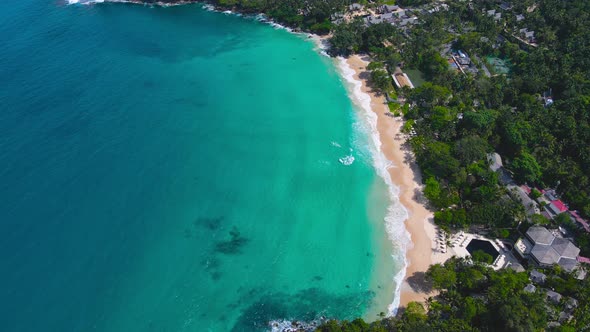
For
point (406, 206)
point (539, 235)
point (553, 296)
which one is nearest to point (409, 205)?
point (406, 206)

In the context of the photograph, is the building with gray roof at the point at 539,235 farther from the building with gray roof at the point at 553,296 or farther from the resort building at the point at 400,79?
the resort building at the point at 400,79

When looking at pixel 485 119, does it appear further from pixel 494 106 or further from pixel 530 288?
pixel 530 288

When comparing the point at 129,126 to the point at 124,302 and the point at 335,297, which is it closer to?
the point at 124,302

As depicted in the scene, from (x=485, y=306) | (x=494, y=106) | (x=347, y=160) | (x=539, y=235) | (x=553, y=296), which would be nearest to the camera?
(x=485, y=306)

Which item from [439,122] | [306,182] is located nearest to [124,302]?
[306,182]

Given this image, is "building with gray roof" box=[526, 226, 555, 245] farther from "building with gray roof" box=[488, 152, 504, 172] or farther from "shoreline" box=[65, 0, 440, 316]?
"building with gray roof" box=[488, 152, 504, 172]

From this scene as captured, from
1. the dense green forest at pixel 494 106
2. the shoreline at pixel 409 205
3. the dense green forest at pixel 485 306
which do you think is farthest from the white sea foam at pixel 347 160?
the dense green forest at pixel 485 306
